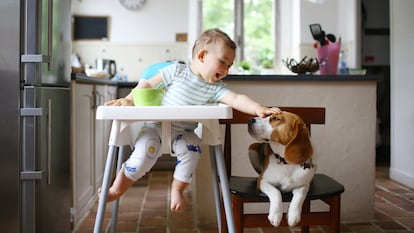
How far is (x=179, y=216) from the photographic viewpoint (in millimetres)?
2893

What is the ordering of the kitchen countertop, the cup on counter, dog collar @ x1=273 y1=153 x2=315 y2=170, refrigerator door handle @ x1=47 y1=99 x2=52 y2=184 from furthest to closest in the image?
the cup on counter < the kitchen countertop < refrigerator door handle @ x1=47 y1=99 x2=52 y2=184 < dog collar @ x1=273 y1=153 x2=315 y2=170

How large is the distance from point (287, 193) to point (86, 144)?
1620mm

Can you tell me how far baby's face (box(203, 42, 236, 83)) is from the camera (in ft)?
5.04

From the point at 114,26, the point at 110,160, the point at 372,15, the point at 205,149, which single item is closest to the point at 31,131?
the point at 110,160

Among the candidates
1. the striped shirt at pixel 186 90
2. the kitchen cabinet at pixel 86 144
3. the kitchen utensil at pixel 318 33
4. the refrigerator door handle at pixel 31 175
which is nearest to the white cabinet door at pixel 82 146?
the kitchen cabinet at pixel 86 144

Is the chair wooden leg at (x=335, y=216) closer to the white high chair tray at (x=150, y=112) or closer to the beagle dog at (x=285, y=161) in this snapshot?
the beagle dog at (x=285, y=161)

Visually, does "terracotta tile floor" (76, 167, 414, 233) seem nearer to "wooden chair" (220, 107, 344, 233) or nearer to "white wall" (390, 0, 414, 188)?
"white wall" (390, 0, 414, 188)

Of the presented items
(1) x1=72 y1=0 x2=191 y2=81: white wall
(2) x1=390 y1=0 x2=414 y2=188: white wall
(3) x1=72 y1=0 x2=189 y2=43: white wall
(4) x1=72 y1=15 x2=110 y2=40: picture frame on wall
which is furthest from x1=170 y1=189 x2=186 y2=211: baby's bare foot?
(4) x1=72 y1=15 x2=110 y2=40: picture frame on wall

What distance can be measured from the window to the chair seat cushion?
13.6ft

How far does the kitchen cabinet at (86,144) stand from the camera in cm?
254

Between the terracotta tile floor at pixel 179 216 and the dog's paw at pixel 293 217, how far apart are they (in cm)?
102

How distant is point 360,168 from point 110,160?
1.82 m

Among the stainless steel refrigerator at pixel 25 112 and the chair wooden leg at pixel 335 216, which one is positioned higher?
the stainless steel refrigerator at pixel 25 112

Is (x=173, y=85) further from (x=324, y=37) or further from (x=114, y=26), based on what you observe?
(x=114, y=26)
